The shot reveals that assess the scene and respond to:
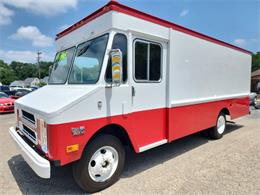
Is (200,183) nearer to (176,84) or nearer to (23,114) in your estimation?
(176,84)

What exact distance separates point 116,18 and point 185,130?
285 cm

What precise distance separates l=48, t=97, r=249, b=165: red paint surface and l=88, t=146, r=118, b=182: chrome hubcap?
368 millimetres

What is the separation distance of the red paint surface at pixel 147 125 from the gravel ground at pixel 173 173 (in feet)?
1.87

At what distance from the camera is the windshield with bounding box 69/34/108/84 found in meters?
3.11

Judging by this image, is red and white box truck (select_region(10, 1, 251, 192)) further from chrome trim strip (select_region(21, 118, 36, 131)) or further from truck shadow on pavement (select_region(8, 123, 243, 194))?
truck shadow on pavement (select_region(8, 123, 243, 194))

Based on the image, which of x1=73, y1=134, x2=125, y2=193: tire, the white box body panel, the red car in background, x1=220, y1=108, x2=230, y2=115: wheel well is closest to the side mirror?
x1=73, y1=134, x2=125, y2=193: tire

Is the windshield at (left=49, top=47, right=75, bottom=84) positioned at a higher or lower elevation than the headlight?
higher

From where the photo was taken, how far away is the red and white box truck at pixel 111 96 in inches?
107

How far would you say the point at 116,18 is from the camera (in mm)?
3104

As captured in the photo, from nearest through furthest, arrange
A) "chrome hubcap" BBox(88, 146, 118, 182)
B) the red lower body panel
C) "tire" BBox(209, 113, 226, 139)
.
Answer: "chrome hubcap" BBox(88, 146, 118, 182) < the red lower body panel < "tire" BBox(209, 113, 226, 139)

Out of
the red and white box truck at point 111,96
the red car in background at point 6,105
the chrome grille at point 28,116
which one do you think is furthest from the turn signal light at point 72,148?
the red car in background at point 6,105

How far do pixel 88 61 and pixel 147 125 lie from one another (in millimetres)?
1587

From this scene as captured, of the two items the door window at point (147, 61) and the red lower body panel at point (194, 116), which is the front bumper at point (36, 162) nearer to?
the door window at point (147, 61)

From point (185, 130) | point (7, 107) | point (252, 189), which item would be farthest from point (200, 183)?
point (7, 107)
